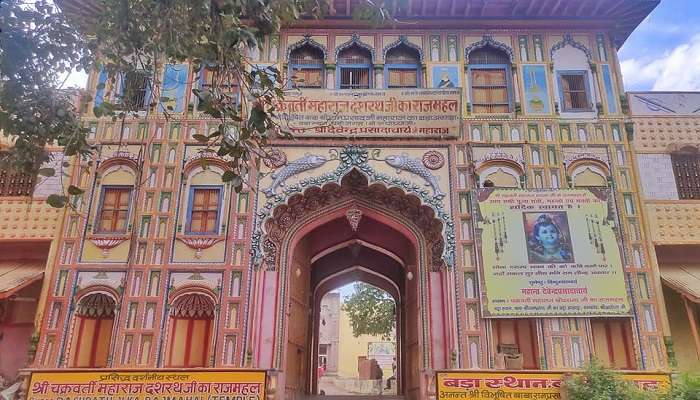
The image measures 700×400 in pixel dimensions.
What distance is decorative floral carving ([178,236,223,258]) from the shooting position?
11.1 m

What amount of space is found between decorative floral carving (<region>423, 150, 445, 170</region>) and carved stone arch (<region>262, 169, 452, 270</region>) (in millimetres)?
837

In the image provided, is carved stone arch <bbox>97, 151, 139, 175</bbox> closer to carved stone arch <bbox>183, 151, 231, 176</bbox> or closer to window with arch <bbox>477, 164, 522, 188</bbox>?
carved stone arch <bbox>183, 151, 231, 176</bbox>

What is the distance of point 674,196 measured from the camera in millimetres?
12031

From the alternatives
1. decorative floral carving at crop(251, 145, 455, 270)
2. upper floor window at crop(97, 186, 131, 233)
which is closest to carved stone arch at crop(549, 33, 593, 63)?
decorative floral carving at crop(251, 145, 455, 270)

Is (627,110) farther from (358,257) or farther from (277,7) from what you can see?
(277,7)

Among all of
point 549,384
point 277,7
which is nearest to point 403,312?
point 549,384

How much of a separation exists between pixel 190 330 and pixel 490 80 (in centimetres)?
853

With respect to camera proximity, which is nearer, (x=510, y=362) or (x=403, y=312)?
(x=510, y=362)

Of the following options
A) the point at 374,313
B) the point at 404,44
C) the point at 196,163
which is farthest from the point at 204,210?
the point at 374,313

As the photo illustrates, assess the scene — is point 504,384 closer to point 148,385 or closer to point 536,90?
point 148,385

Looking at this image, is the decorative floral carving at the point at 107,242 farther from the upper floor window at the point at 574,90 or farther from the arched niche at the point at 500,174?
the upper floor window at the point at 574,90

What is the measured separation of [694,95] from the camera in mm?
12766

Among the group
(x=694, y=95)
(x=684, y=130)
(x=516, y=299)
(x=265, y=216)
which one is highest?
(x=694, y=95)

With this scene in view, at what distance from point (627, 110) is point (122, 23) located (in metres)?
10.6
